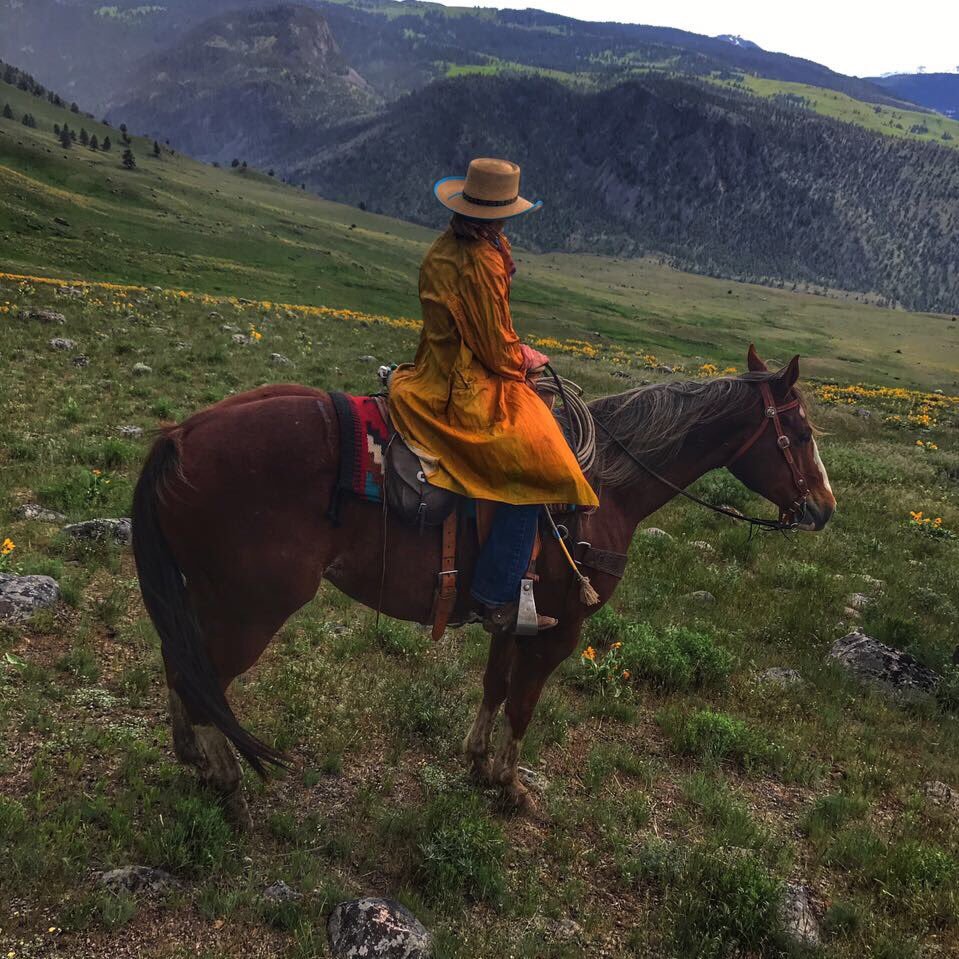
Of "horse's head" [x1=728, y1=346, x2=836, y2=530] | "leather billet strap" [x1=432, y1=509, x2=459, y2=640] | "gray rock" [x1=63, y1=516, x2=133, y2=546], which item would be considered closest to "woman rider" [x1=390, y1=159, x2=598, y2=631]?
"leather billet strap" [x1=432, y1=509, x2=459, y2=640]

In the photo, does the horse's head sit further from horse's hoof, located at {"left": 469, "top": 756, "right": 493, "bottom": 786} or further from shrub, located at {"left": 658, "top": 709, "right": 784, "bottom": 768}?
horse's hoof, located at {"left": 469, "top": 756, "right": 493, "bottom": 786}

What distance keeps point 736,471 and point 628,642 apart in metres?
Result: 2.73

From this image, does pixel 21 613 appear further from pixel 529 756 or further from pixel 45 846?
pixel 529 756

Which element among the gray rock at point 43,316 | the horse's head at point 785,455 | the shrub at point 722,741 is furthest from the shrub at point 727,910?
the gray rock at point 43,316

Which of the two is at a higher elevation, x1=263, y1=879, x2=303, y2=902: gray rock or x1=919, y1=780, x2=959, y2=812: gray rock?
x1=919, y1=780, x2=959, y2=812: gray rock

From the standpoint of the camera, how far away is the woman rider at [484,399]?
14.6ft

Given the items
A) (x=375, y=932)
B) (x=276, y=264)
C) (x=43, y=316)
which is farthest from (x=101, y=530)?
(x=276, y=264)

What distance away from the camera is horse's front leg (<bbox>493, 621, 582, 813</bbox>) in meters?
5.39

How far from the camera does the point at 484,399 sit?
4613 millimetres

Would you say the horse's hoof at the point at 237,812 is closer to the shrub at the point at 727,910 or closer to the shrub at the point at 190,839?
the shrub at the point at 190,839

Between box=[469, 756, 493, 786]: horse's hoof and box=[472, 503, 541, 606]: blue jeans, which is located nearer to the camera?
box=[472, 503, 541, 606]: blue jeans

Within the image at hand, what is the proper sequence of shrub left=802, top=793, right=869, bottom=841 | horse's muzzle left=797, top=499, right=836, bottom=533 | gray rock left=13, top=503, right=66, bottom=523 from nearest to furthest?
shrub left=802, top=793, right=869, bottom=841, horse's muzzle left=797, top=499, right=836, bottom=533, gray rock left=13, top=503, right=66, bottom=523

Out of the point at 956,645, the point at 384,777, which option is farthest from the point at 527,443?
the point at 956,645

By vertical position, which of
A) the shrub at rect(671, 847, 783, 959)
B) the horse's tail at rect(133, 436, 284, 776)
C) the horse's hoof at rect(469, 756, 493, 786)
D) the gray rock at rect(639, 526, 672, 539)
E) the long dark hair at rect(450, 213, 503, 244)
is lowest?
the horse's hoof at rect(469, 756, 493, 786)
